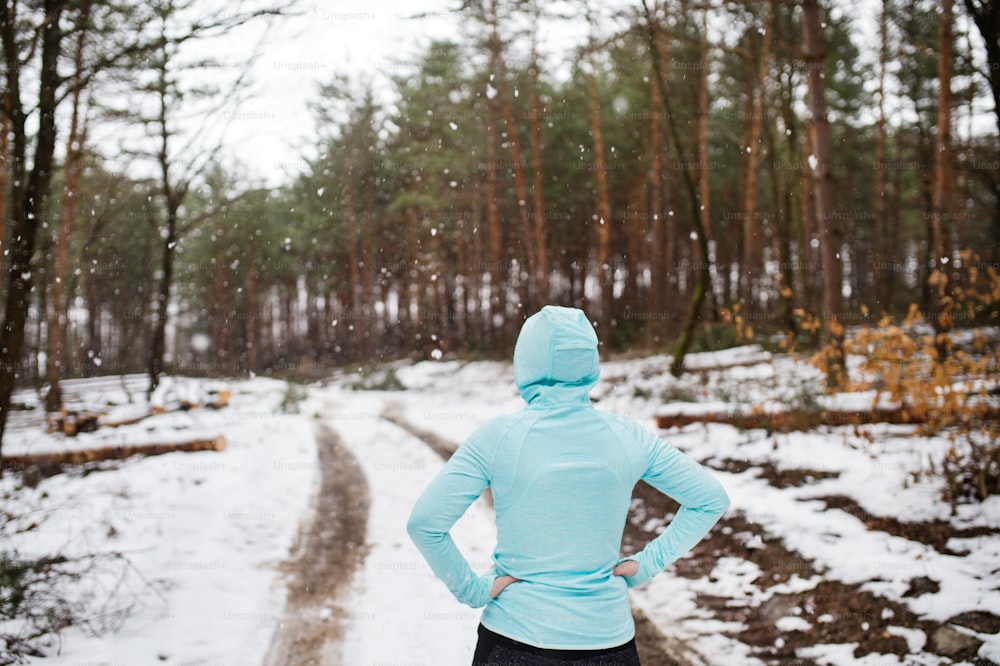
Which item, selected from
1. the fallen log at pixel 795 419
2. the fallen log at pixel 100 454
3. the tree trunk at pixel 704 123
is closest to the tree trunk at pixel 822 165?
the fallen log at pixel 795 419

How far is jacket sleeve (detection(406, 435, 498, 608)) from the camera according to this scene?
1.83 m

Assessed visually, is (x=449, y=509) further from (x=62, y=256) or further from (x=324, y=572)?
(x=62, y=256)

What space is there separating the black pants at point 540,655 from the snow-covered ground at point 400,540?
314cm

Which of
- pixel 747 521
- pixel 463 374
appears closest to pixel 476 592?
pixel 747 521

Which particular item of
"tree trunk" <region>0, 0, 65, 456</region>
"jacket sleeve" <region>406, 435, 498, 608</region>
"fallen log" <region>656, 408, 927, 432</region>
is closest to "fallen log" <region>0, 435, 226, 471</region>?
"tree trunk" <region>0, 0, 65, 456</region>

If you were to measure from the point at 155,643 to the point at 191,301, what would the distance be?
45581 millimetres

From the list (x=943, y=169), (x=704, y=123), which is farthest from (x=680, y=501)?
(x=704, y=123)

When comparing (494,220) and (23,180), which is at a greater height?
(494,220)

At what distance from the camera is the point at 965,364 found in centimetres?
596

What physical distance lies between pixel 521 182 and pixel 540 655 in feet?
65.4

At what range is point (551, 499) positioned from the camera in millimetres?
1774

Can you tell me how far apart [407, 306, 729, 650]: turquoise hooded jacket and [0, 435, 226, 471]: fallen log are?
30.5ft

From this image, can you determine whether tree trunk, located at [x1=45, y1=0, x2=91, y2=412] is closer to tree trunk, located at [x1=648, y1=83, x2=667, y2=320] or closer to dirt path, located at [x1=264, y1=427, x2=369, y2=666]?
dirt path, located at [x1=264, y1=427, x2=369, y2=666]

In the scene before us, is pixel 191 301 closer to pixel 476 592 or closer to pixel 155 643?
pixel 155 643
